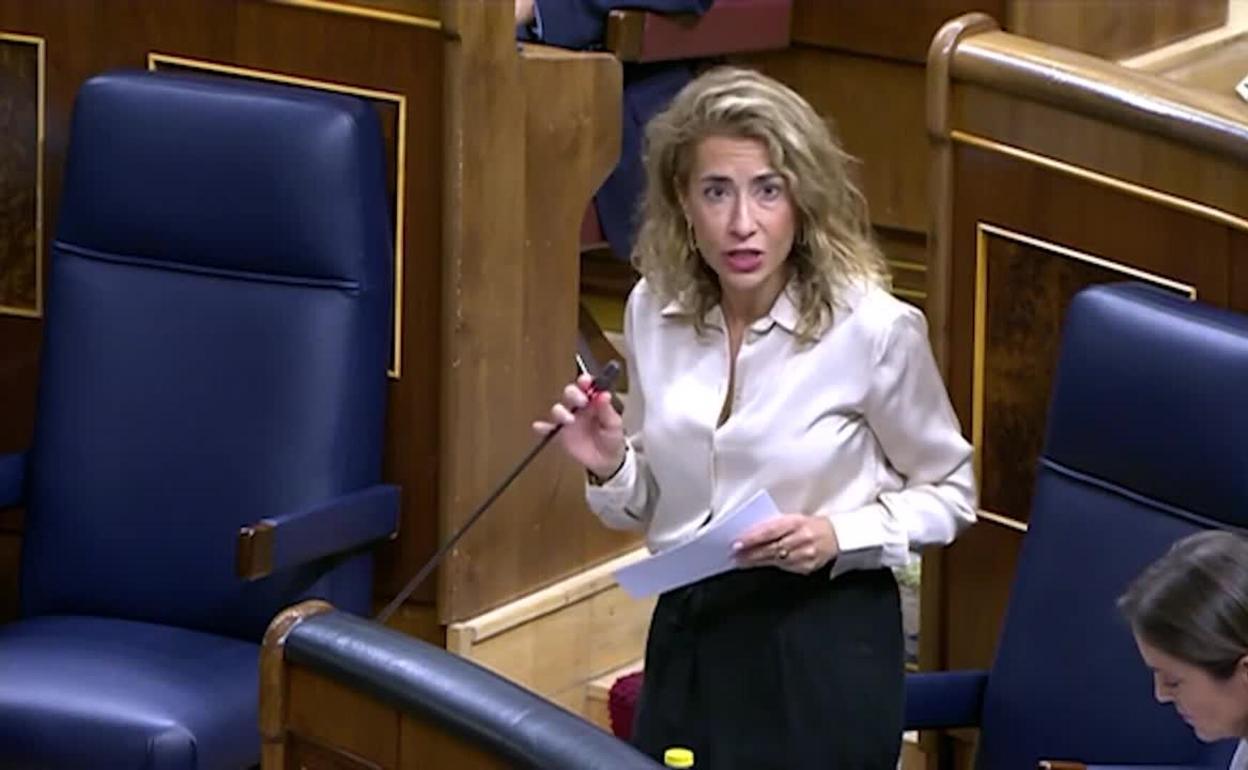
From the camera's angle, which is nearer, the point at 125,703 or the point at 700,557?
the point at 700,557

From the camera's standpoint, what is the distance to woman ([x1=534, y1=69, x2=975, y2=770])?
2.14 m

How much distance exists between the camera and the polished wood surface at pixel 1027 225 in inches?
91.3

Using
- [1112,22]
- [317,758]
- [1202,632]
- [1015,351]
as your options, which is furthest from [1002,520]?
[1112,22]

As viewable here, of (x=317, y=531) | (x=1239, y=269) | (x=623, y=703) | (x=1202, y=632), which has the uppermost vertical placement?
(x=1239, y=269)

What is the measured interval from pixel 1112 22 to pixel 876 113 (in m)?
0.48

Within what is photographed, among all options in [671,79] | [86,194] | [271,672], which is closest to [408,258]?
[86,194]

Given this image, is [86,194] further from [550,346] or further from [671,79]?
[671,79]

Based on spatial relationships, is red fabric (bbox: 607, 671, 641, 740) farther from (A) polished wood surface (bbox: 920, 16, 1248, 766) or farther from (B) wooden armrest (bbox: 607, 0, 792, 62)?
(B) wooden armrest (bbox: 607, 0, 792, 62)

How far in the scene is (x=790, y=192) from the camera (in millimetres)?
2160

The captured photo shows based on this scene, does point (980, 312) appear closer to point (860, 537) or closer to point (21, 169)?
point (860, 537)

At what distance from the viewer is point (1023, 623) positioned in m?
2.28

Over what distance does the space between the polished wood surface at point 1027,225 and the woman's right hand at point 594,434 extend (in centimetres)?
50

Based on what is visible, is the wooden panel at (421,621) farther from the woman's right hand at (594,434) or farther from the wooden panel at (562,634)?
the woman's right hand at (594,434)

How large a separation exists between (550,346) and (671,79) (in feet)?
1.98
